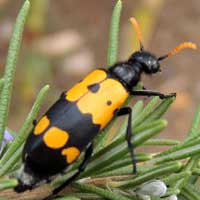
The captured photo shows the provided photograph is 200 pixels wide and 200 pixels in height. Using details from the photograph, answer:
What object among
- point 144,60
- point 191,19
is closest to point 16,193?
point 144,60

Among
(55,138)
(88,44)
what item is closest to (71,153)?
(55,138)

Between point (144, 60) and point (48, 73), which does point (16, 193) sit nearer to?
point (144, 60)

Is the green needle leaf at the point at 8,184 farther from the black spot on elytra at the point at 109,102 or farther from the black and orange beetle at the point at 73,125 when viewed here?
the black spot on elytra at the point at 109,102

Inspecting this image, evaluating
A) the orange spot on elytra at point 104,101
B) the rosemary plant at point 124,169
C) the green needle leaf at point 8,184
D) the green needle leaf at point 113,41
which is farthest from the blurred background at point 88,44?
the green needle leaf at point 8,184

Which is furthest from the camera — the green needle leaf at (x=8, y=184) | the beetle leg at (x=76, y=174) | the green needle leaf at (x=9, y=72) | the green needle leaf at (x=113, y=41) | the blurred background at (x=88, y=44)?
the blurred background at (x=88, y=44)

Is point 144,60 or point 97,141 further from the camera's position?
point 144,60

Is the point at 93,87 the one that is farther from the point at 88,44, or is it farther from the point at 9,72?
the point at 88,44
